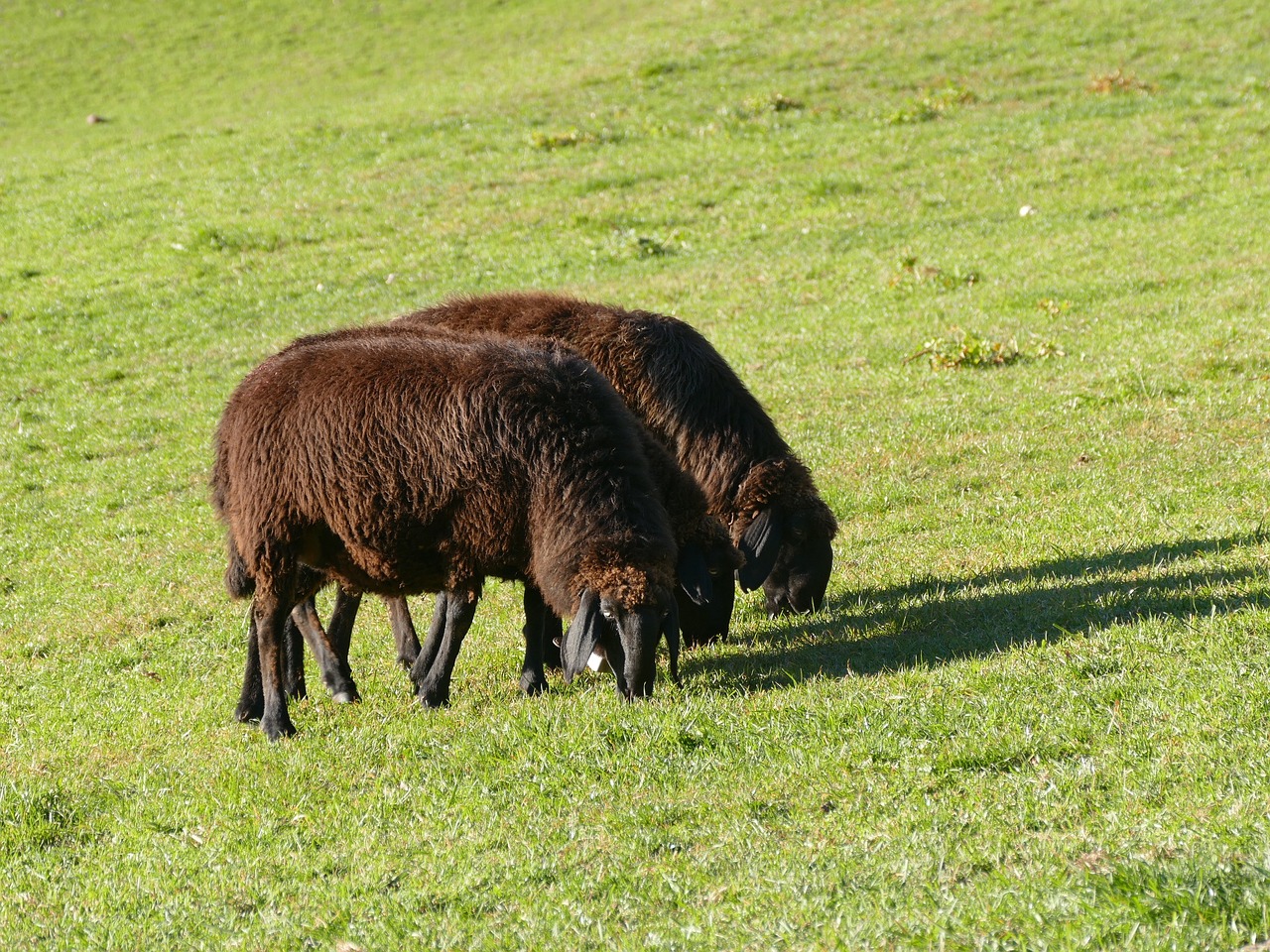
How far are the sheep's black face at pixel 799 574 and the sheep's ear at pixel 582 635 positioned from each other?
2284 millimetres

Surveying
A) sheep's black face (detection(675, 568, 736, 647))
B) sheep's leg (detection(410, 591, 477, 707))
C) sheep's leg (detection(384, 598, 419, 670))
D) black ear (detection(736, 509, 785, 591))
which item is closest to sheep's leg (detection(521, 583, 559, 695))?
sheep's leg (detection(410, 591, 477, 707))

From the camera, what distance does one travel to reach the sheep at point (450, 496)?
288 inches

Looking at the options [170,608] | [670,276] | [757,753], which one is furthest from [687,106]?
[757,753]

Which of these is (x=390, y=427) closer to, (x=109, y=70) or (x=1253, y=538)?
(x=1253, y=538)

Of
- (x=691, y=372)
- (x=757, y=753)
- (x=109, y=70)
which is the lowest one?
(x=757, y=753)

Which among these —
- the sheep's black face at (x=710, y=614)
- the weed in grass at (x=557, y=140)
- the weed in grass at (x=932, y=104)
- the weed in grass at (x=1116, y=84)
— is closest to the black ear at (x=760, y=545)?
the sheep's black face at (x=710, y=614)

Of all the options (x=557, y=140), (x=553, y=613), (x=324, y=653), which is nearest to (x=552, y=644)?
(x=553, y=613)

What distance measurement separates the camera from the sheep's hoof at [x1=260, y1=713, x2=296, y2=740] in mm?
7508

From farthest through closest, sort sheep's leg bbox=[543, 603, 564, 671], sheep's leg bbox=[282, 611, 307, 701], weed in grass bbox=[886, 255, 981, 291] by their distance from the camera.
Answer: weed in grass bbox=[886, 255, 981, 291] < sheep's leg bbox=[543, 603, 564, 671] < sheep's leg bbox=[282, 611, 307, 701]

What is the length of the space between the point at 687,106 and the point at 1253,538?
20.2 meters

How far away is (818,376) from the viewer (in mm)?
15023

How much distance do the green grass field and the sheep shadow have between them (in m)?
0.05

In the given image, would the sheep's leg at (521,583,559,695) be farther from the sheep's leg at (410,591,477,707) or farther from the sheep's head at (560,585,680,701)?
the sheep's head at (560,585,680,701)

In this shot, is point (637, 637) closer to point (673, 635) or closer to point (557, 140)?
point (673, 635)
